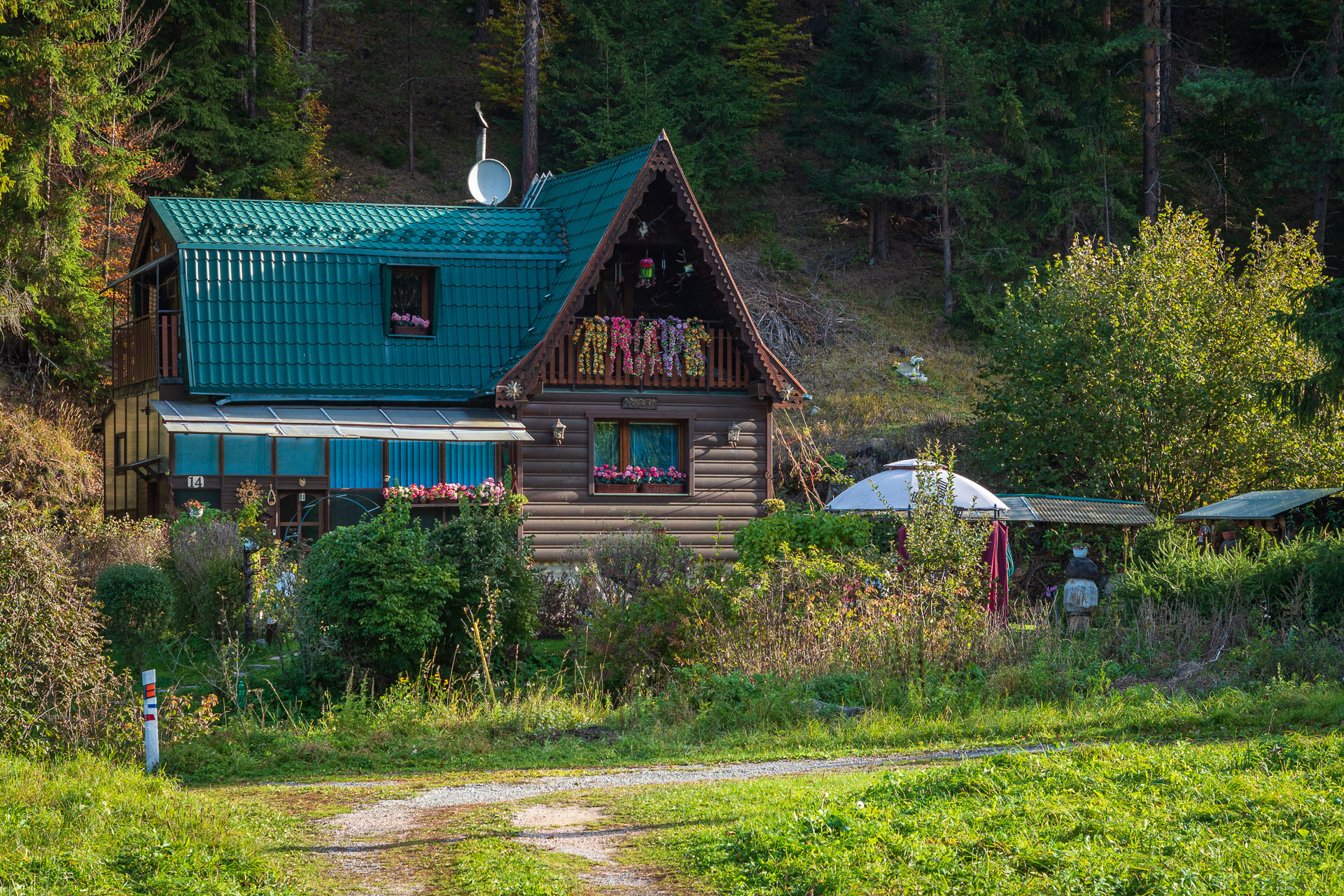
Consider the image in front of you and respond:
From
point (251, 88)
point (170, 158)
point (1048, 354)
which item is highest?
point (251, 88)

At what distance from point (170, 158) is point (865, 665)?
2724 cm

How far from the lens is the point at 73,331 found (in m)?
30.2

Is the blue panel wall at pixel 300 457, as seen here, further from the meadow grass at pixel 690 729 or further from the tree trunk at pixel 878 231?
the tree trunk at pixel 878 231

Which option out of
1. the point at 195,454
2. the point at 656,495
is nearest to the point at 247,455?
the point at 195,454

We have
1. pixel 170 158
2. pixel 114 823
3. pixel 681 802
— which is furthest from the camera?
pixel 170 158

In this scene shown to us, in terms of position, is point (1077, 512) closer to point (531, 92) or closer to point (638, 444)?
point (638, 444)

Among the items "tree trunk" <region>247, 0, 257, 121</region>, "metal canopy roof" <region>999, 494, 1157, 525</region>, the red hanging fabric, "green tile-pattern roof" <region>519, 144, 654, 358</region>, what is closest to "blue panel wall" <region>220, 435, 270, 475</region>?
"green tile-pattern roof" <region>519, 144, 654, 358</region>

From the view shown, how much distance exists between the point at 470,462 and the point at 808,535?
28.1 feet

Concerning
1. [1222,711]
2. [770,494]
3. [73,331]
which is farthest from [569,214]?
[1222,711]

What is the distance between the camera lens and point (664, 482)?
80.7 ft

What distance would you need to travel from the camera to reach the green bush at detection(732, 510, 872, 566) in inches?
661

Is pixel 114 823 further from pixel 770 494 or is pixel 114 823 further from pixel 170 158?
pixel 170 158

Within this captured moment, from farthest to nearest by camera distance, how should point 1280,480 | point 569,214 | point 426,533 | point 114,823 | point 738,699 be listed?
point 569,214 < point 1280,480 < point 426,533 < point 738,699 < point 114,823

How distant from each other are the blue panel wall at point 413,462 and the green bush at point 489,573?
836 cm
